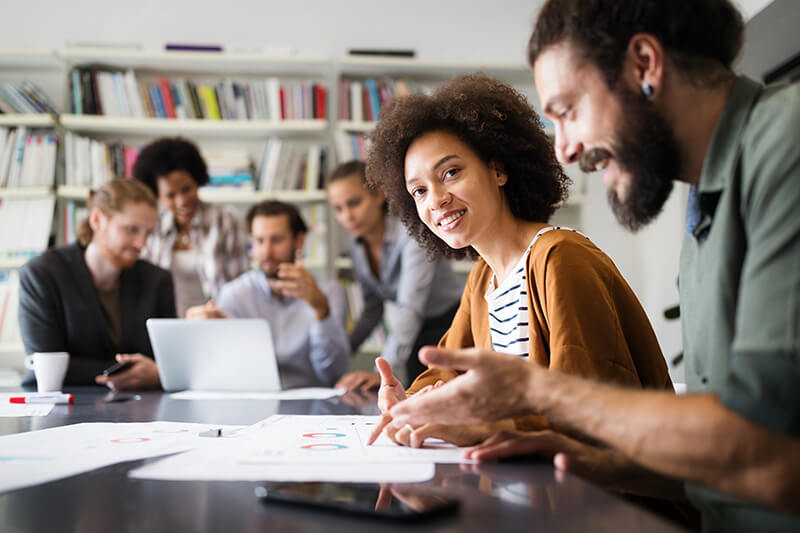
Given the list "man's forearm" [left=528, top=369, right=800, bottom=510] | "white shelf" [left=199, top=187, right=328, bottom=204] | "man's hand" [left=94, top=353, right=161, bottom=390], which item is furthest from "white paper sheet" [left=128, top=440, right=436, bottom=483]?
"white shelf" [left=199, top=187, right=328, bottom=204]

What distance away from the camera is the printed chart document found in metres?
0.73

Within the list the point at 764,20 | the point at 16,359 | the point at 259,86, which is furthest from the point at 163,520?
the point at 16,359

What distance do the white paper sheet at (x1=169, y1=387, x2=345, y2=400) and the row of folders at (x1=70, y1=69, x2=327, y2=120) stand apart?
2.01 metres

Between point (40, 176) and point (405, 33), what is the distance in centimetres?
224

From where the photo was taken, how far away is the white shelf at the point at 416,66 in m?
3.53

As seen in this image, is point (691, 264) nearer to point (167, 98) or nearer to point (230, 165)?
point (230, 165)

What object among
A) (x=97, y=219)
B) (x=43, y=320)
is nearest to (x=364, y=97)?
(x=97, y=219)

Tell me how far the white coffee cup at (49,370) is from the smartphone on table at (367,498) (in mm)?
1427

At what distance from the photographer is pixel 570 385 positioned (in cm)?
71

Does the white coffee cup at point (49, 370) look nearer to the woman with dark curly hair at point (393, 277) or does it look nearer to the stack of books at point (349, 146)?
the woman with dark curly hair at point (393, 277)

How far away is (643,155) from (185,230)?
280cm

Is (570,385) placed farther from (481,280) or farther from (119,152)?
(119,152)

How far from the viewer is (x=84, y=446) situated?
95 centimetres

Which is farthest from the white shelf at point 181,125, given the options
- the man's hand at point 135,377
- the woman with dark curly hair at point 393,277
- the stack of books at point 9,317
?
the man's hand at point 135,377
